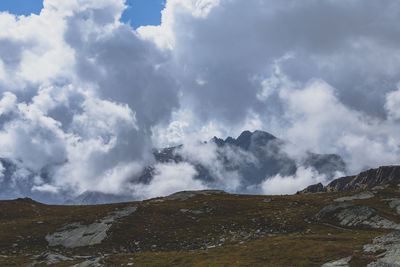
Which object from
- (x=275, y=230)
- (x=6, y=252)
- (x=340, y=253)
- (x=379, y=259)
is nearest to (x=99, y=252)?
(x=6, y=252)

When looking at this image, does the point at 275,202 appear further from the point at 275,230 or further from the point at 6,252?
the point at 6,252

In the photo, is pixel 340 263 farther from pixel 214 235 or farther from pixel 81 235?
pixel 81 235

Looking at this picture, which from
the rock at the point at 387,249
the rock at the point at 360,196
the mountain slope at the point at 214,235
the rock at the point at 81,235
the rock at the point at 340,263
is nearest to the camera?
the rock at the point at 387,249

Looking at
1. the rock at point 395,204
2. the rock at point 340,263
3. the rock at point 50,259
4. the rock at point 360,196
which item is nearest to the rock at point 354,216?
the rock at point 395,204

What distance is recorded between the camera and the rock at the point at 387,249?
2331cm

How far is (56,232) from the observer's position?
54312mm

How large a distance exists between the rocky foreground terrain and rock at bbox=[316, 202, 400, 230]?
136 millimetres

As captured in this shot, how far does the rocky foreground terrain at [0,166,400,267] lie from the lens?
3072 cm

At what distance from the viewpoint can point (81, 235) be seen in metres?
52.3

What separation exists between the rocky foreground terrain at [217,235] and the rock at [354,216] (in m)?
0.14

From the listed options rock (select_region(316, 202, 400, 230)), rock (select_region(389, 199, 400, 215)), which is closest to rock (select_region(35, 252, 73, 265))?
rock (select_region(316, 202, 400, 230))

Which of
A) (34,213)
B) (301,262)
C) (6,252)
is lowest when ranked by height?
(301,262)

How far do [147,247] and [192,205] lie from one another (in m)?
25.1

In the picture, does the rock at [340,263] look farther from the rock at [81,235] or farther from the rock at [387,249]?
the rock at [81,235]
